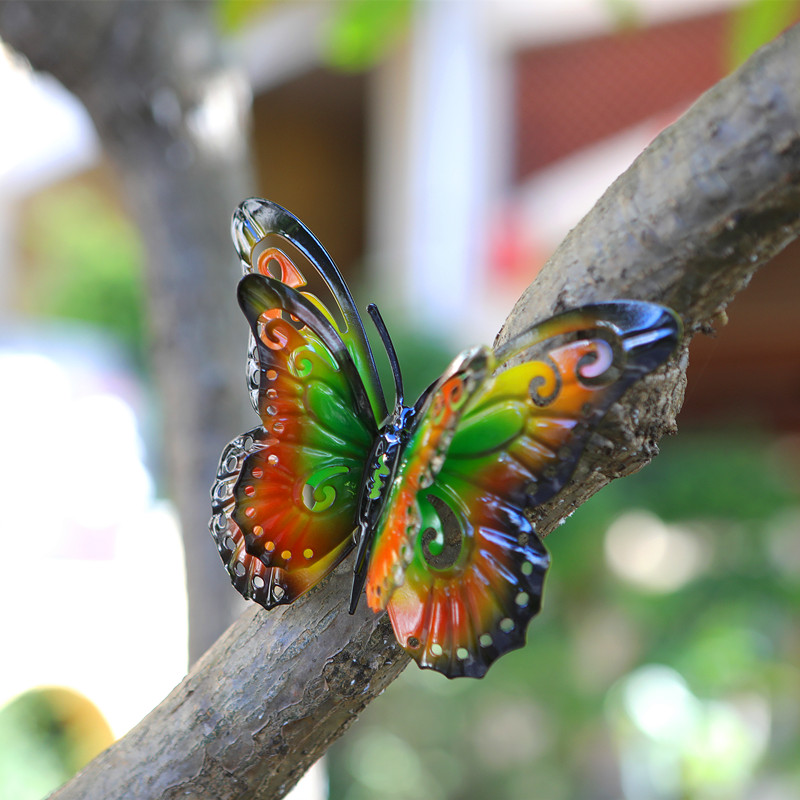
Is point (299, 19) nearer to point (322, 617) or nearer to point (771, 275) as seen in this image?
point (771, 275)

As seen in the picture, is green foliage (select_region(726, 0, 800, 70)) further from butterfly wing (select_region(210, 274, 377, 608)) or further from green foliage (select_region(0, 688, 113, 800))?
green foliage (select_region(0, 688, 113, 800))

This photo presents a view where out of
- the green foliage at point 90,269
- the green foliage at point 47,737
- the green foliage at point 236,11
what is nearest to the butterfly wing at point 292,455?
the green foliage at point 236,11

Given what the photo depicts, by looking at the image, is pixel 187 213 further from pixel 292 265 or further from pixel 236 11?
pixel 292 265

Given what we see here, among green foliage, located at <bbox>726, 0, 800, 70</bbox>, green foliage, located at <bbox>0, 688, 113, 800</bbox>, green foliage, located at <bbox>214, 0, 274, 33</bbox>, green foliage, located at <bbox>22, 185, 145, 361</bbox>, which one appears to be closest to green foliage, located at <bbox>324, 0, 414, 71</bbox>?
green foliage, located at <bbox>214, 0, 274, 33</bbox>

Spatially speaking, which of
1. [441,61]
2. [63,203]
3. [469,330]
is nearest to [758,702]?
[469,330]

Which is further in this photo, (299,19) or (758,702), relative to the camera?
(299,19)
